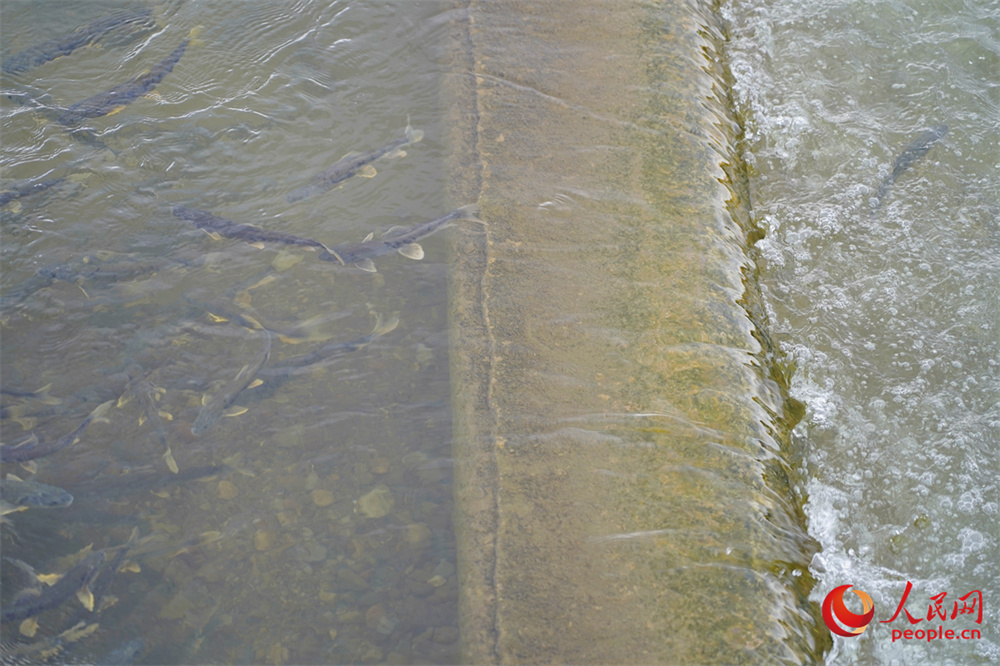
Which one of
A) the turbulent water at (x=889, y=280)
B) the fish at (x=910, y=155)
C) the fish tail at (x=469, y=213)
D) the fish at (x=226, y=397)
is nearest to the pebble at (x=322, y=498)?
the fish at (x=226, y=397)

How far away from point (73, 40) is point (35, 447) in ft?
10.9

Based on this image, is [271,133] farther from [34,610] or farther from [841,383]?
[841,383]

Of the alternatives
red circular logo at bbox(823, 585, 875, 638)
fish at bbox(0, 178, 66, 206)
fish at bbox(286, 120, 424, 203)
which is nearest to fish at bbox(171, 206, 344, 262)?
fish at bbox(286, 120, 424, 203)

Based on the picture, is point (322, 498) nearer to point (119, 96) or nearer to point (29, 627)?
point (29, 627)

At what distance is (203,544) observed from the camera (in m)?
3.08

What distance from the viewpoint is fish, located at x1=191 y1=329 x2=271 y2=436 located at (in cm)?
335

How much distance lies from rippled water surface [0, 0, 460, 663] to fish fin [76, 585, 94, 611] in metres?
0.06

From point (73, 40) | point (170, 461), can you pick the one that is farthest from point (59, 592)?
point (73, 40)

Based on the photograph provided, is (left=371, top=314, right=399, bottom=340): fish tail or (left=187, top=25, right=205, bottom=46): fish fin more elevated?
(left=187, top=25, right=205, bottom=46): fish fin

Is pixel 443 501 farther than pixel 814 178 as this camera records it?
No

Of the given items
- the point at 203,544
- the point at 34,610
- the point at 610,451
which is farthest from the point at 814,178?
the point at 34,610

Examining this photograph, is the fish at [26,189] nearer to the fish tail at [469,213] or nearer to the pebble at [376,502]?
the fish tail at [469,213]

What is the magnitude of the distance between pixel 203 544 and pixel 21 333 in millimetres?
1696

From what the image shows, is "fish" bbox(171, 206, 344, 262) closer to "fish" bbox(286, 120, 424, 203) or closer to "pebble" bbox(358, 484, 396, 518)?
"fish" bbox(286, 120, 424, 203)
